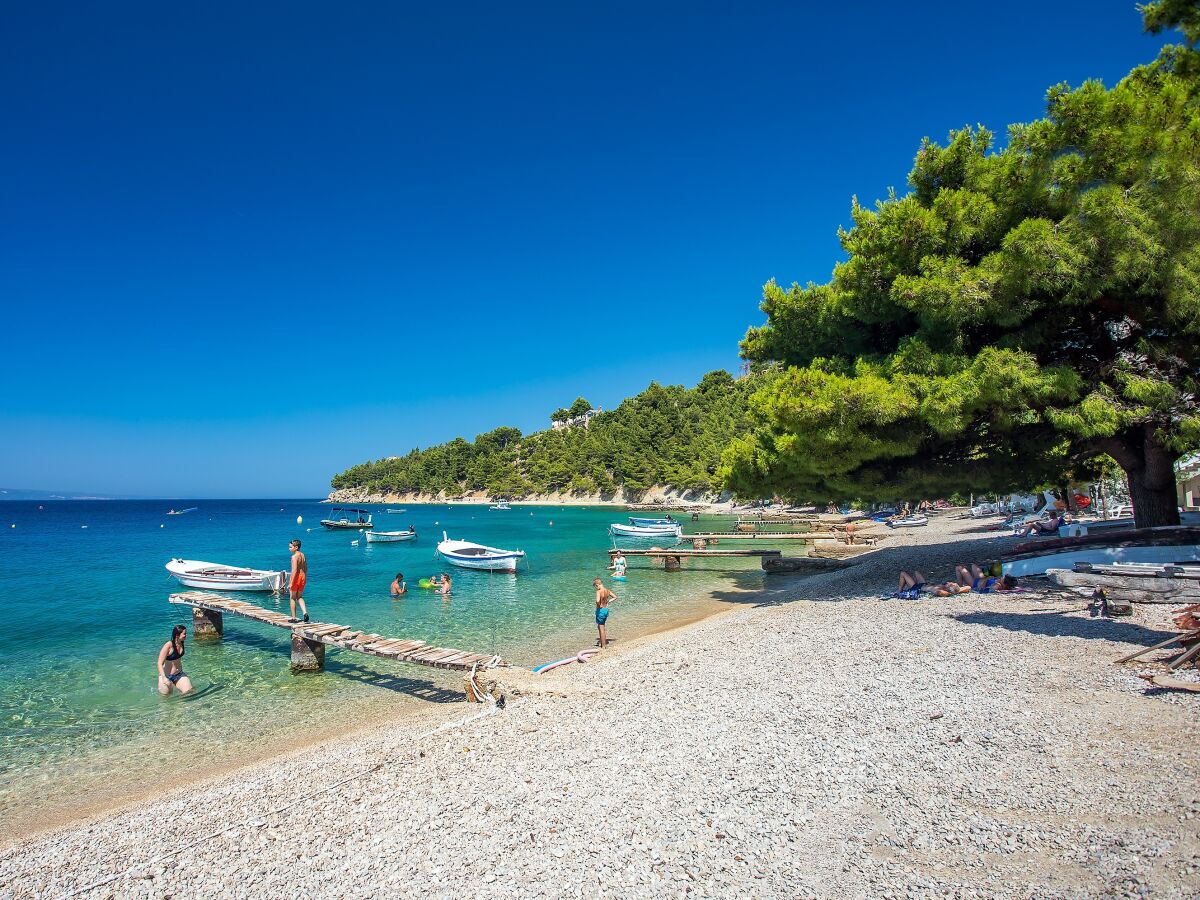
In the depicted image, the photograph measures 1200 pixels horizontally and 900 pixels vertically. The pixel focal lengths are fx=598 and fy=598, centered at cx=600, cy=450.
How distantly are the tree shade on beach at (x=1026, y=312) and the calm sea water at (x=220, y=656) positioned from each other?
8574 millimetres

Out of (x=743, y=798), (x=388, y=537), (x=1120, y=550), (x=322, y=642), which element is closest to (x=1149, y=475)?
(x=1120, y=550)

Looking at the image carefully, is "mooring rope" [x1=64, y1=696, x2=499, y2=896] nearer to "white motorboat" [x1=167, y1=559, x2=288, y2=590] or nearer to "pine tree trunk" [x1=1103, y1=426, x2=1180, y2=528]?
"pine tree trunk" [x1=1103, y1=426, x2=1180, y2=528]

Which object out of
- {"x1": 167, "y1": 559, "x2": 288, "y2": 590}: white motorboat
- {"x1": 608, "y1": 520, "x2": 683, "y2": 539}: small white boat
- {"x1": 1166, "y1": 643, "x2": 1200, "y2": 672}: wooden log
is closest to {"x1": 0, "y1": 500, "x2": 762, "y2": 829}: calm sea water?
{"x1": 167, "y1": 559, "x2": 288, "y2": 590}: white motorboat

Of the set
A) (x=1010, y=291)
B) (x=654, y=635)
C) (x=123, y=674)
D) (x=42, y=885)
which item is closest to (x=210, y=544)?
(x=123, y=674)

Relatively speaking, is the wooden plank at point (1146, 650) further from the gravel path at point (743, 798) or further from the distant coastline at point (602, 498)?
the distant coastline at point (602, 498)

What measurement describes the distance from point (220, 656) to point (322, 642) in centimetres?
450

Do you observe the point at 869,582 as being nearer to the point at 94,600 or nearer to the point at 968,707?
the point at 968,707

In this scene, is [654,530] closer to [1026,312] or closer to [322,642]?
[322,642]

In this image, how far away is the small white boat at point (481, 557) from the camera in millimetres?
31656

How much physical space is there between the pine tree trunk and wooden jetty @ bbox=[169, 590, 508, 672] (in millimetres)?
15526

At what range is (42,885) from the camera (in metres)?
5.90

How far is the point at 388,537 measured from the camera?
2197 inches

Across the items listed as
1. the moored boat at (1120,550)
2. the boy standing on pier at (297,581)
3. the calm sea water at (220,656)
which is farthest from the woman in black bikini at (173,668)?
the moored boat at (1120,550)

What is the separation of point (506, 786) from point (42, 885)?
180 inches
